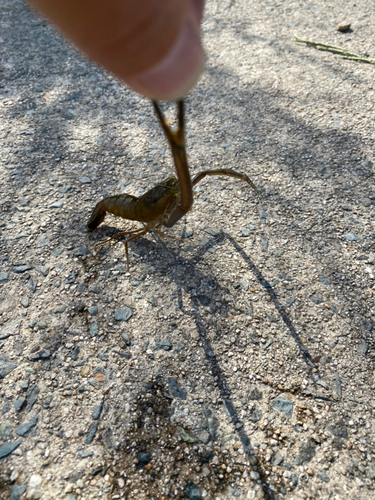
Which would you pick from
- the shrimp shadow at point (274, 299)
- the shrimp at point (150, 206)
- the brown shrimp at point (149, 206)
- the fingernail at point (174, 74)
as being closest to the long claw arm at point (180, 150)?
the fingernail at point (174, 74)

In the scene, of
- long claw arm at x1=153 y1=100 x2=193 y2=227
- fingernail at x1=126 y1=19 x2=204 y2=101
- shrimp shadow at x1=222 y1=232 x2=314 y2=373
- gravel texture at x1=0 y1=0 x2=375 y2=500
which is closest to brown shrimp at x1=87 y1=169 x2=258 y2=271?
gravel texture at x1=0 y1=0 x2=375 y2=500

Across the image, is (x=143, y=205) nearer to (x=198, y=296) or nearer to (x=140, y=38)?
(x=198, y=296)

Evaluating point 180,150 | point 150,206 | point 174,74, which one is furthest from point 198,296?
point 174,74

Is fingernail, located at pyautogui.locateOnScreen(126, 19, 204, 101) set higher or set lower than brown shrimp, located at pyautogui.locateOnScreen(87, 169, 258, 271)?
higher

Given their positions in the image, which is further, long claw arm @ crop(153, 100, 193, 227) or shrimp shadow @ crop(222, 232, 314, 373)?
shrimp shadow @ crop(222, 232, 314, 373)

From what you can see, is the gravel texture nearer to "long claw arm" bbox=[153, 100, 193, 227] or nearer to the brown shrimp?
the brown shrimp

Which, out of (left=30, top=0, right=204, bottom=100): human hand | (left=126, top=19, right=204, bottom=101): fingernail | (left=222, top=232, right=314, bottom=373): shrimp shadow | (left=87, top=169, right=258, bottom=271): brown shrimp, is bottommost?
(left=222, top=232, right=314, bottom=373): shrimp shadow

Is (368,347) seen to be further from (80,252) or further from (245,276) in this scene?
(80,252)

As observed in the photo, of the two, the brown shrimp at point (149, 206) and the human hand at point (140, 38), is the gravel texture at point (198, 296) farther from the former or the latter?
the human hand at point (140, 38)
